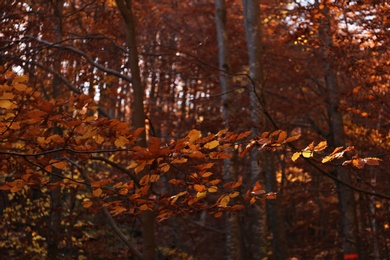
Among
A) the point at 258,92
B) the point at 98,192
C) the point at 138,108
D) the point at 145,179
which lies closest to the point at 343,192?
the point at 258,92

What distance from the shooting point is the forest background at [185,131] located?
4.20 meters

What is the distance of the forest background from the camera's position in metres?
4.20

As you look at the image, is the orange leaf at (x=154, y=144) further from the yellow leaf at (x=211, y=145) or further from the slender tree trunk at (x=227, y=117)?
the slender tree trunk at (x=227, y=117)

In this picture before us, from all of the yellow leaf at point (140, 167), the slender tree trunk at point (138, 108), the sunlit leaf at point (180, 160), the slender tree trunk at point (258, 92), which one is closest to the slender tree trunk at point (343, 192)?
the slender tree trunk at point (258, 92)

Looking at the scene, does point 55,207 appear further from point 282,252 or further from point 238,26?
point 238,26

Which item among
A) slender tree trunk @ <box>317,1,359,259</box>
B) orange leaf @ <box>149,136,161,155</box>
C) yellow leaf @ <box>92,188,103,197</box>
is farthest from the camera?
slender tree trunk @ <box>317,1,359,259</box>

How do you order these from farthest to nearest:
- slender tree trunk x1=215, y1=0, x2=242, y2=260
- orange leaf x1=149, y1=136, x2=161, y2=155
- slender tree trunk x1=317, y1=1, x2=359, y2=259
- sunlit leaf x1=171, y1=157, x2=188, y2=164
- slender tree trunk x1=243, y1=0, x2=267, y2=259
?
slender tree trunk x1=317, y1=1, x2=359, y2=259
slender tree trunk x1=243, y1=0, x2=267, y2=259
slender tree trunk x1=215, y1=0, x2=242, y2=260
sunlit leaf x1=171, y1=157, x2=188, y2=164
orange leaf x1=149, y1=136, x2=161, y2=155

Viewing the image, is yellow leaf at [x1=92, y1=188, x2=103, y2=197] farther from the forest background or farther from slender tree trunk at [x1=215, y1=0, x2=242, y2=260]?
slender tree trunk at [x1=215, y1=0, x2=242, y2=260]

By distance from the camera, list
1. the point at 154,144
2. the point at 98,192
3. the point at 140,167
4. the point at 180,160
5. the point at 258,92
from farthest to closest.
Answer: the point at 258,92, the point at 98,192, the point at 180,160, the point at 140,167, the point at 154,144

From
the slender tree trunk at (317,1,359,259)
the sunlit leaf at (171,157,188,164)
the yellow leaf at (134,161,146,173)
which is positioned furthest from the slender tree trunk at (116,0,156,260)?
the slender tree trunk at (317,1,359,259)

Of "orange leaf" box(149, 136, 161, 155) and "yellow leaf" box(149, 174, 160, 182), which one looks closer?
"orange leaf" box(149, 136, 161, 155)

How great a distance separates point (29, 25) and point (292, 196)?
10.8m

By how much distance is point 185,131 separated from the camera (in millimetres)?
14109

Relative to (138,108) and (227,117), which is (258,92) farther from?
(138,108)
